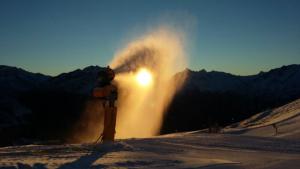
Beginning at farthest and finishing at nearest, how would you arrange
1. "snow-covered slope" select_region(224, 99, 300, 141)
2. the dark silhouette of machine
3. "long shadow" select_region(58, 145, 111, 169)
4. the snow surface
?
1. "snow-covered slope" select_region(224, 99, 300, 141)
2. the dark silhouette of machine
3. the snow surface
4. "long shadow" select_region(58, 145, 111, 169)

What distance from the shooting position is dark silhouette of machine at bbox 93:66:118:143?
39.8 ft

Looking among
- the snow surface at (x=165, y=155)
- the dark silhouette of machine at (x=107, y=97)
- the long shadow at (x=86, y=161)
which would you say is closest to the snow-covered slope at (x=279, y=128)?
the snow surface at (x=165, y=155)

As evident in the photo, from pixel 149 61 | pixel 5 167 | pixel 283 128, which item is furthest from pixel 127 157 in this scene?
pixel 149 61

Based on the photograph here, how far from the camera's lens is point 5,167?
826 centimetres

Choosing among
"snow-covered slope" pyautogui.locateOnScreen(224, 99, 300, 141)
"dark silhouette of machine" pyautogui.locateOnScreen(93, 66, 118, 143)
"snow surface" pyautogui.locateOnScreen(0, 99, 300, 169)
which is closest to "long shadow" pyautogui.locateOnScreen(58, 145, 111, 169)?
"snow surface" pyautogui.locateOnScreen(0, 99, 300, 169)

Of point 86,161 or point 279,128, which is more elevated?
point 279,128

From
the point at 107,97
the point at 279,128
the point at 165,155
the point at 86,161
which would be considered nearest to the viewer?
the point at 86,161

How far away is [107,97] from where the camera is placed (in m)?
12.1

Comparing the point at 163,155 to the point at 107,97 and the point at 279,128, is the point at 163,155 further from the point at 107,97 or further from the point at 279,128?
the point at 279,128

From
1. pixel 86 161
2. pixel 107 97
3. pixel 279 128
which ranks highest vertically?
pixel 279 128

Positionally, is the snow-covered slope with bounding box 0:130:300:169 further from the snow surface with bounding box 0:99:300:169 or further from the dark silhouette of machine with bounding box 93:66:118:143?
the dark silhouette of machine with bounding box 93:66:118:143

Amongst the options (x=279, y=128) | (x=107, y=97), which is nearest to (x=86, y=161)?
(x=107, y=97)

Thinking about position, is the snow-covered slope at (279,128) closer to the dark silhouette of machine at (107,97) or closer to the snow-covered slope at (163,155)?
the snow-covered slope at (163,155)

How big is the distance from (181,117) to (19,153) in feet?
492
